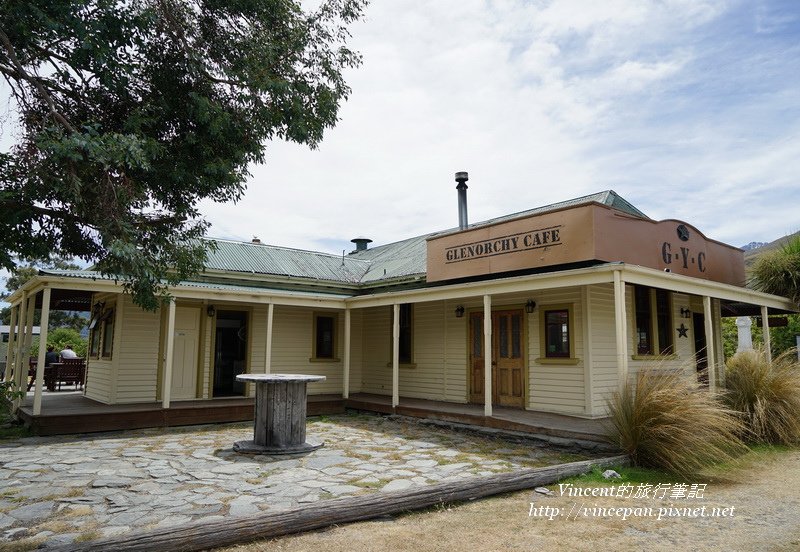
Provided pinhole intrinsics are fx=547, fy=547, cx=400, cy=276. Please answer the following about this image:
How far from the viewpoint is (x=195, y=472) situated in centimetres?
673

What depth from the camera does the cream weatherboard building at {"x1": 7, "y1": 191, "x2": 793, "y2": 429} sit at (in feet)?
31.6

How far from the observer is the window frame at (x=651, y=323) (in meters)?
11.1

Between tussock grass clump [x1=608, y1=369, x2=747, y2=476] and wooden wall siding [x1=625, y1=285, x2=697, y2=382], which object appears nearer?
tussock grass clump [x1=608, y1=369, x2=747, y2=476]

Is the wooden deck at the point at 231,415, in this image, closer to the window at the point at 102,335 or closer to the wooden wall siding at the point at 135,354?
Result: the wooden wall siding at the point at 135,354

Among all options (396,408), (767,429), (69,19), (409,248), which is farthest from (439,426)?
(69,19)

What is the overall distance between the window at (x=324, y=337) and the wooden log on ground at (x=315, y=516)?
8.90m

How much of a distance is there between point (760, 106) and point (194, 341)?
12128mm

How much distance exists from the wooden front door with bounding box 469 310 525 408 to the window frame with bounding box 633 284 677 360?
2.30 m

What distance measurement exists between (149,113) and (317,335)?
8.45m

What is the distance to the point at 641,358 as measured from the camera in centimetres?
1093

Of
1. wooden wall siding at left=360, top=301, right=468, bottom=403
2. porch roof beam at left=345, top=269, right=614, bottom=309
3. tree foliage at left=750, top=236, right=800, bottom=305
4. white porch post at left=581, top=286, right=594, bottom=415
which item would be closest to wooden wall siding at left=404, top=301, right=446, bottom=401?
wooden wall siding at left=360, top=301, right=468, bottom=403

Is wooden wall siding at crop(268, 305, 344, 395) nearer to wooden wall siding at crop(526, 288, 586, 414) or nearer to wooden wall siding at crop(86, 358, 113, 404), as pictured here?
wooden wall siding at crop(86, 358, 113, 404)

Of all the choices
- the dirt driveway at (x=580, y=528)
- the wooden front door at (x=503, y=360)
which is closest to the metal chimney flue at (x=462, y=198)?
the wooden front door at (x=503, y=360)

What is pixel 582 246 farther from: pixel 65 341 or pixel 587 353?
pixel 65 341
